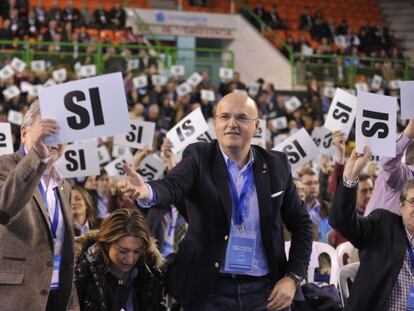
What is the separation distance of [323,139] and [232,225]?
17.5ft

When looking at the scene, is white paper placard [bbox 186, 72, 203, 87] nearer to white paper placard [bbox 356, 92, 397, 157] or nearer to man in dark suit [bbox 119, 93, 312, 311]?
white paper placard [bbox 356, 92, 397, 157]

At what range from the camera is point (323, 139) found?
9.09 m

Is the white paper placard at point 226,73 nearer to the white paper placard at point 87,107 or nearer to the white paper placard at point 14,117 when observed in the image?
the white paper placard at point 14,117

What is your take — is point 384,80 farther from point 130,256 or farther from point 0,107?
point 130,256

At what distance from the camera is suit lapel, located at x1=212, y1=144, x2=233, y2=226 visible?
384cm

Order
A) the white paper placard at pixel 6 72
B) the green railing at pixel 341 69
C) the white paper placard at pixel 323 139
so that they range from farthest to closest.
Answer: the green railing at pixel 341 69 < the white paper placard at pixel 6 72 < the white paper placard at pixel 323 139

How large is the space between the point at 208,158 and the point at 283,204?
1.33 ft

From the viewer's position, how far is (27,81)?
14719 millimetres

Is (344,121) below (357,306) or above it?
above

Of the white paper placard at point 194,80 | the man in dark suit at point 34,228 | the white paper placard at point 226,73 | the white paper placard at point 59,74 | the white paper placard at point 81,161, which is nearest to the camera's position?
the man in dark suit at point 34,228

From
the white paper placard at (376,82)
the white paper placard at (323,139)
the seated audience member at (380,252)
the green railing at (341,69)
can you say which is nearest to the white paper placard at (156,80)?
the green railing at (341,69)

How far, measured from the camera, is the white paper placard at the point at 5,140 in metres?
6.36

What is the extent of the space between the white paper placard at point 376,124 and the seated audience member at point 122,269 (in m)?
1.18

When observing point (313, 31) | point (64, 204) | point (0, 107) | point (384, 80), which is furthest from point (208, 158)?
point (313, 31)
